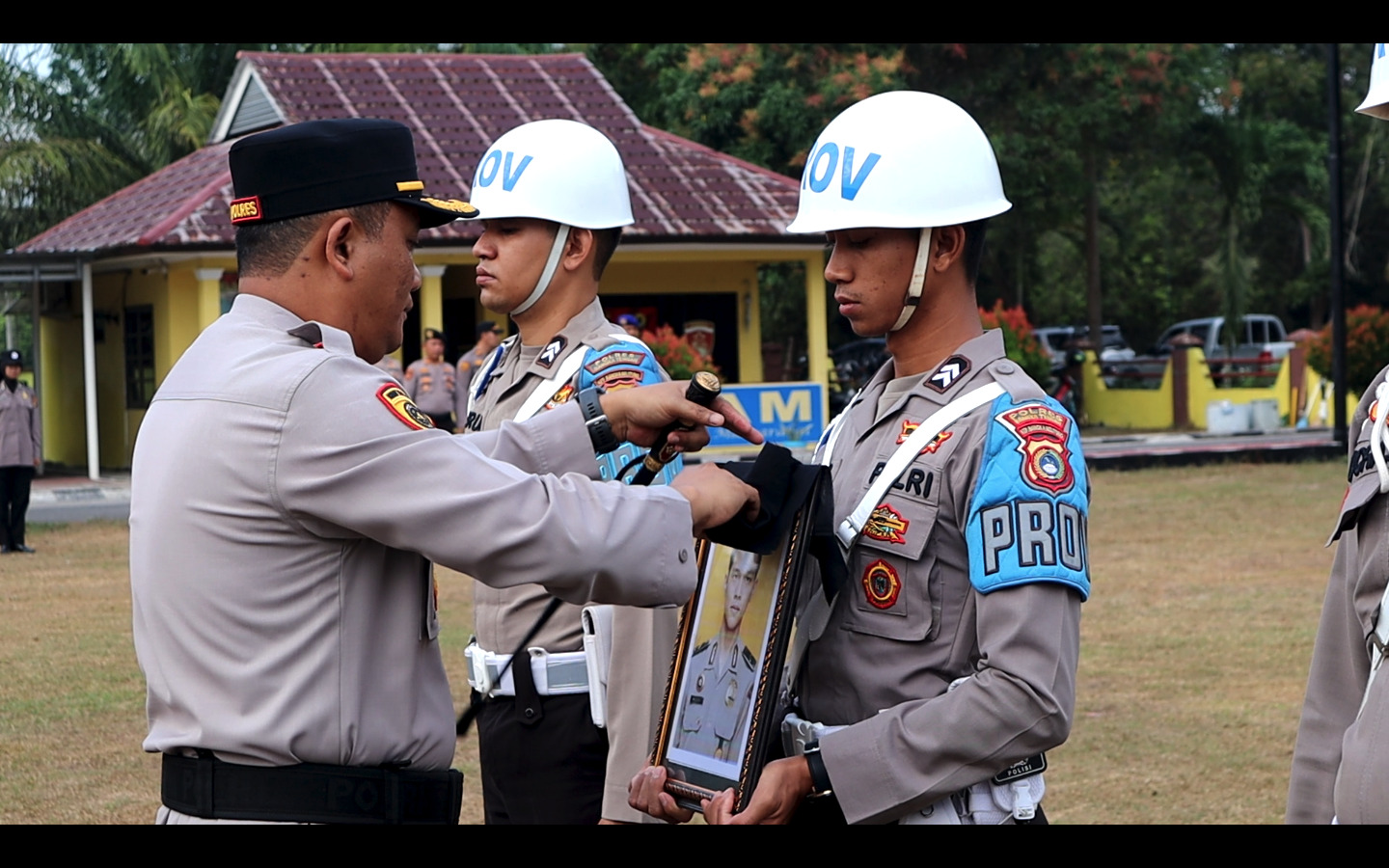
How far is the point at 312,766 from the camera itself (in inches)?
94.2

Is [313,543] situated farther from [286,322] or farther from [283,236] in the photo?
[283,236]

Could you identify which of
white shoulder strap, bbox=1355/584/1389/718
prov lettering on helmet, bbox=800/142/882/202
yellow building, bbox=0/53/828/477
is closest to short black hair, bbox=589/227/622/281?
prov lettering on helmet, bbox=800/142/882/202

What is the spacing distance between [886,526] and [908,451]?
14 centimetres

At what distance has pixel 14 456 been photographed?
13969 millimetres

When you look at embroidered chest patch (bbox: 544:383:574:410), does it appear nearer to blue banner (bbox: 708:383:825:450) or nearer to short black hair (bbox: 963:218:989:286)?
short black hair (bbox: 963:218:989:286)

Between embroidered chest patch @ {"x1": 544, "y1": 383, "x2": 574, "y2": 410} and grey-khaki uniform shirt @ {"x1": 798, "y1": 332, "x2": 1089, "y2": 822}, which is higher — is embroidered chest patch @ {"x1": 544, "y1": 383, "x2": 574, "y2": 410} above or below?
above

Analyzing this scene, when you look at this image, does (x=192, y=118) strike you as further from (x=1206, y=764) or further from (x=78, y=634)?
(x=1206, y=764)

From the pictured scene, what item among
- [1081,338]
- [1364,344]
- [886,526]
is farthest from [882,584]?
[1081,338]

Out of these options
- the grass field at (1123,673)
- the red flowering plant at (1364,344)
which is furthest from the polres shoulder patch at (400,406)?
the red flowering plant at (1364,344)

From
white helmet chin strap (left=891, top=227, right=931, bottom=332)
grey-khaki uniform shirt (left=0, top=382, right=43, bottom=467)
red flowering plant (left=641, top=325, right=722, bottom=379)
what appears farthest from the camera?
red flowering plant (left=641, top=325, right=722, bottom=379)

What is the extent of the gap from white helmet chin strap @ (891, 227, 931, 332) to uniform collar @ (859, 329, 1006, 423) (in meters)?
0.12

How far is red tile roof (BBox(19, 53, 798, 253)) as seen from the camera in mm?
20391

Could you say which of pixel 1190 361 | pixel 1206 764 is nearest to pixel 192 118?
pixel 1190 361

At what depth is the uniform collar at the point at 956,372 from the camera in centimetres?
278
